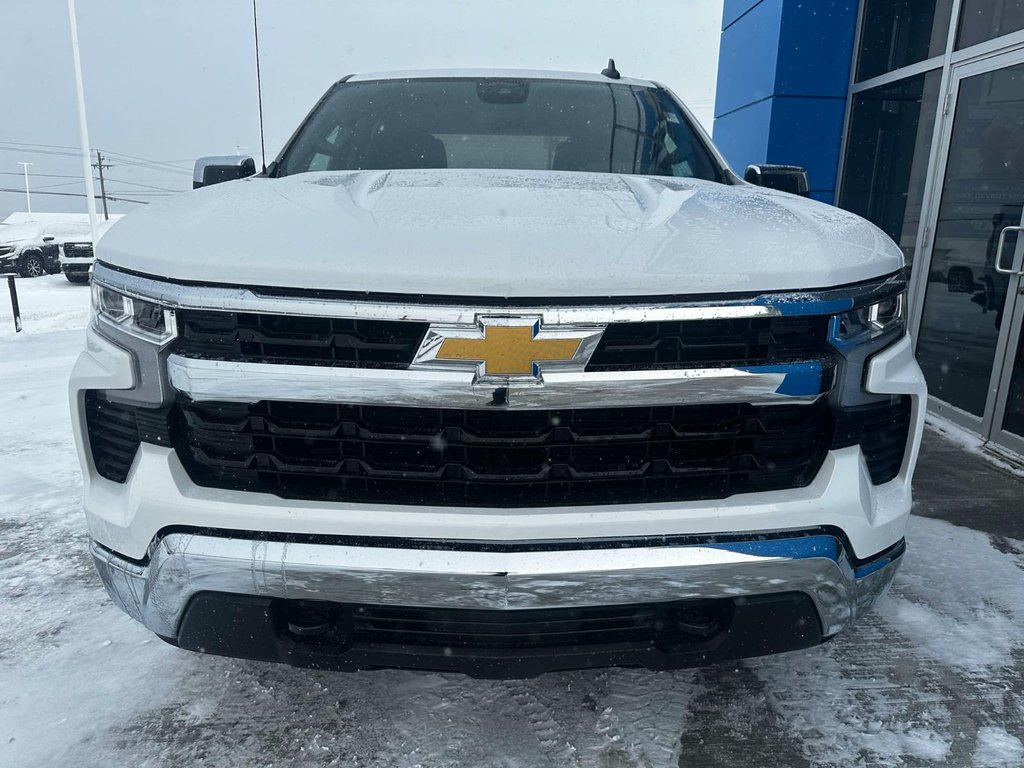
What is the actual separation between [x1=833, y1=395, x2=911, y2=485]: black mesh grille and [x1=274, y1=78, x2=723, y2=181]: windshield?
4.12ft

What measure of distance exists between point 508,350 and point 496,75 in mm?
2092

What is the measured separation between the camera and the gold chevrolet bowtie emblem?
4.29 feet

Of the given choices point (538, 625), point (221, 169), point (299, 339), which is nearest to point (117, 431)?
point (299, 339)

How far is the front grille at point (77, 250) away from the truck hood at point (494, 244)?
17870 mm

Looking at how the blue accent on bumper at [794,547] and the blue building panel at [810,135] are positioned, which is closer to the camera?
the blue accent on bumper at [794,547]

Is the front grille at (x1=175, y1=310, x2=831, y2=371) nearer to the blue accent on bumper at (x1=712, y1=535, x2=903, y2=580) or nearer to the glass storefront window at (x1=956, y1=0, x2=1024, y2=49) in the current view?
the blue accent on bumper at (x1=712, y1=535, x2=903, y2=580)

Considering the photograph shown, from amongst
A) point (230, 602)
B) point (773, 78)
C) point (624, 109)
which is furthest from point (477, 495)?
point (773, 78)

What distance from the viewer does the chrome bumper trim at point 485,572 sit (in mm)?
1354

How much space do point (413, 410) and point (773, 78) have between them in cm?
670

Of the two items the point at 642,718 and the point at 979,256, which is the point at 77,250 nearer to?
the point at 979,256

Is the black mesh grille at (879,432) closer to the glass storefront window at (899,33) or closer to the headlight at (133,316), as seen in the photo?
the headlight at (133,316)

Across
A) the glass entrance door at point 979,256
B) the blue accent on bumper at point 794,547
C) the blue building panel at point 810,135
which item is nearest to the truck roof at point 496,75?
the blue accent on bumper at point 794,547

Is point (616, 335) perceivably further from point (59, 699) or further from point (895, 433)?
point (59, 699)

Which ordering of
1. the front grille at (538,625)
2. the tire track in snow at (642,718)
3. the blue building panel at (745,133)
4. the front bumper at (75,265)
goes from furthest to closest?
the front bumper at (75,265), the blue building panel at (745,133), the tire track in snow at (642,718), the front grille at (538,625)
